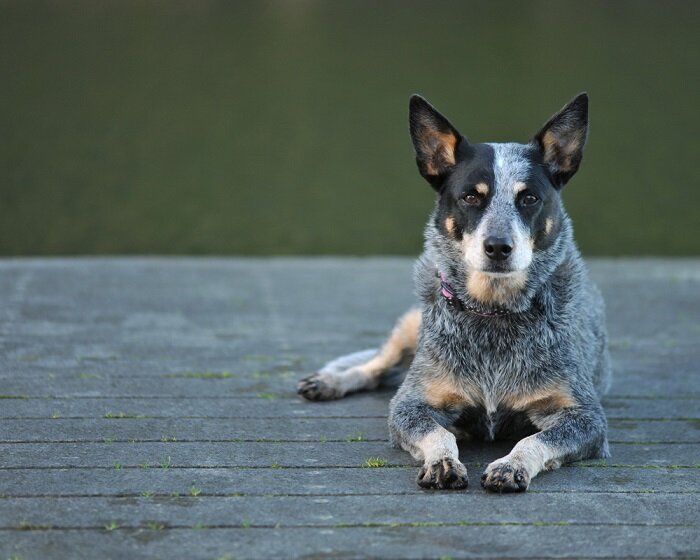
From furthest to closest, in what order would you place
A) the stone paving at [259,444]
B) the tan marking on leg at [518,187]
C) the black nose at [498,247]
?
the tan marking on leg at [518,187] < the black nose at [498,247] < the stone paving at [259,444]

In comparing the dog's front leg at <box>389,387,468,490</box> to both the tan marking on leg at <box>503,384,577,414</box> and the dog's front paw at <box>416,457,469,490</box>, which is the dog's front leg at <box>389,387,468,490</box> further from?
the tan marking on leg at <box>503,384,577,414</box>

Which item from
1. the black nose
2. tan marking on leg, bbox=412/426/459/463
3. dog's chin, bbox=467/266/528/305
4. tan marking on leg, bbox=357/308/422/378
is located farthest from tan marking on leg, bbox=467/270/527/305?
tan marking on leg, bbox=357/308/422/378

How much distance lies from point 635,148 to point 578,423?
311 inches

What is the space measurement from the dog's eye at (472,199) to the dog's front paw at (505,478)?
918 millimetres

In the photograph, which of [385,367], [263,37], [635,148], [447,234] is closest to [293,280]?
[385,367]

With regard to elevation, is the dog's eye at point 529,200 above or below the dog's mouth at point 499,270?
above

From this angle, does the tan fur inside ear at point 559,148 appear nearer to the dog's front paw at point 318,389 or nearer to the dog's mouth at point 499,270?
the dog's mouth at point 499,270

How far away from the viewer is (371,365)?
4.60 m

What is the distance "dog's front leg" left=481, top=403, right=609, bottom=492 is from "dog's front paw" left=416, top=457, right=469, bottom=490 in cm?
7

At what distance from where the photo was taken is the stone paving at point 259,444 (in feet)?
9.34

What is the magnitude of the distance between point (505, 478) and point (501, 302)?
31.8 inches

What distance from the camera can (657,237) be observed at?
9.45 m

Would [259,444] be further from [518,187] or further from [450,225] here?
[518,187]

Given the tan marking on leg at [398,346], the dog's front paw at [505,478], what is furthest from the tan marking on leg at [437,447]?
the tan marking on leg at [398,346]
